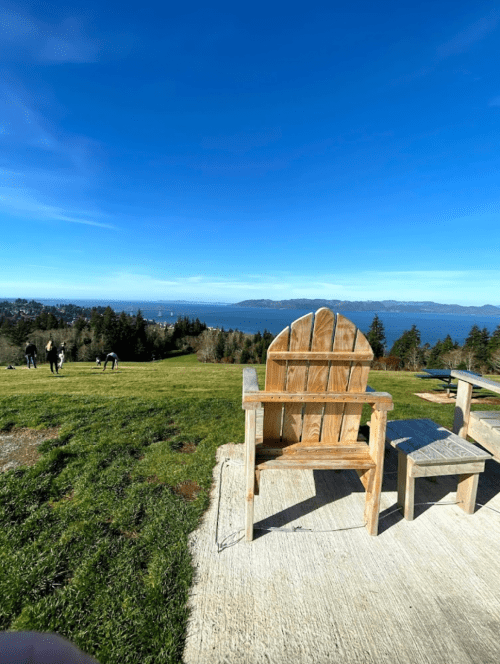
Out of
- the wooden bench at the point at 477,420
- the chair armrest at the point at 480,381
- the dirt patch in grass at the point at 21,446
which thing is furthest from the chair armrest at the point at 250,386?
the dirt patch in grass at the point at 21,446

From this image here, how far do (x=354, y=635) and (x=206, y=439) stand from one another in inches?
125

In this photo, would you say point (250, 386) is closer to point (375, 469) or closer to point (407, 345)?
point (375, 469)

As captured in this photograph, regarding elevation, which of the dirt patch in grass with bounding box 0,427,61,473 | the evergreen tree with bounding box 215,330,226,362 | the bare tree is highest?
the dirt patch in grass with bounding box 0,427,61,473

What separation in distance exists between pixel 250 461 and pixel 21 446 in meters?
3.84

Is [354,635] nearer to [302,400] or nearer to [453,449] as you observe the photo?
[302,400]

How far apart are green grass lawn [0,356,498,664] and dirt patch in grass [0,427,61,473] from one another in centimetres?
17

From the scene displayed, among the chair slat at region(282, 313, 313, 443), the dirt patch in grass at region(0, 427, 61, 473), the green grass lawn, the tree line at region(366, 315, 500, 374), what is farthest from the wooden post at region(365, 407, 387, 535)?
the tree line at region(366, 315, 500, 374)

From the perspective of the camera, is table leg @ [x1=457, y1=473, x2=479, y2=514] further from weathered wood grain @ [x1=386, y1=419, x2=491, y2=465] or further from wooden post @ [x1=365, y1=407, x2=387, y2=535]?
wooden post @ [x1=365, y1=407, x2=387, y2=535]

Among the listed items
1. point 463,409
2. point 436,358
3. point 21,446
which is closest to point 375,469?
point 463,409

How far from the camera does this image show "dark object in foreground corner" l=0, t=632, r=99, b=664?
1.11 metres

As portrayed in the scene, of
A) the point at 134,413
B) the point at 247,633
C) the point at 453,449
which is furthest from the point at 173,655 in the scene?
the point at 134,413

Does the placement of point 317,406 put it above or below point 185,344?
above

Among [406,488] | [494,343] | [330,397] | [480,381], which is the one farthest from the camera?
[494,343]

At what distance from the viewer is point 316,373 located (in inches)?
104
